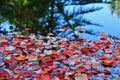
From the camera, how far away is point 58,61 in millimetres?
7594

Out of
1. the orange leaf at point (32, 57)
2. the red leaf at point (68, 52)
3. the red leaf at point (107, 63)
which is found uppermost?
the orange leaf at point (32, 57)

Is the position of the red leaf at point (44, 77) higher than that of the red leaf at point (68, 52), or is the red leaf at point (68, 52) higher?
the red leaf at point (44, 77)

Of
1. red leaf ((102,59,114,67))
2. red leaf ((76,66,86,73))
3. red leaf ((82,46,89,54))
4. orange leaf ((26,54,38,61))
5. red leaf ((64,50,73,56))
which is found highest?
orange leaf ((26,54,38,61))

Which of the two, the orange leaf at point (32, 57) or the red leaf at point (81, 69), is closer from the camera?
the red leaf at point (81, 69)

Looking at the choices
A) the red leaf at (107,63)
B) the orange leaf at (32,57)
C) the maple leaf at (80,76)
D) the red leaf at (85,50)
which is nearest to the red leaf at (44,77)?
the maple leaf at (80,76)

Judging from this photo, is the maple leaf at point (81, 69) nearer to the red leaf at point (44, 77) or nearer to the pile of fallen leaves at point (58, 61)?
the pile of fallen leaves at point (58, 61)

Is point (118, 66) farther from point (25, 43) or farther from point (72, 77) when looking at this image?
point (25, 43)

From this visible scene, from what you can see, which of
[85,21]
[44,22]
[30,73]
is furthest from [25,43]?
[85,21]

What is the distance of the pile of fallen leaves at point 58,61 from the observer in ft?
21.7

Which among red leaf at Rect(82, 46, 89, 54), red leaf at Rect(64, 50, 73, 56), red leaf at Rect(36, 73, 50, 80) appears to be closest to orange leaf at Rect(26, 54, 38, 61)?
red leaf at Rect(64, 50, 73, 56)

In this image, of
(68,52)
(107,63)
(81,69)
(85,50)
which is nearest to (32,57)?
(68,52)

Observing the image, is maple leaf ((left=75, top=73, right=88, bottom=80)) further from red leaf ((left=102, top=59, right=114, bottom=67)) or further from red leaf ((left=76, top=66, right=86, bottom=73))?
red leaf ((left=102, top=59, right=114, bottom=67))

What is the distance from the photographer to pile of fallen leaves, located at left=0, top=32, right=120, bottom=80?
6612 millimetres

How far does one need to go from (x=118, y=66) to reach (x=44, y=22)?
633 centimetres
